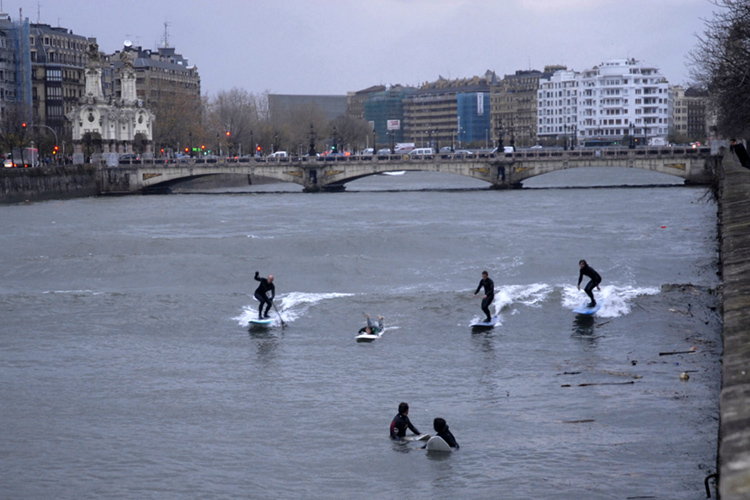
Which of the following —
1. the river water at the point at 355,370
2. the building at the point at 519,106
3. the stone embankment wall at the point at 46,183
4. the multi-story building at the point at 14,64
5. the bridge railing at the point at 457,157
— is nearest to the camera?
the river water at the point at 355,370

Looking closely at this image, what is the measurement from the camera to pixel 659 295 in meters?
26.6

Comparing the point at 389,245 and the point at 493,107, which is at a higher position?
the point at 493,107

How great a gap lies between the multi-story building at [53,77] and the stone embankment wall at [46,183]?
2406cm

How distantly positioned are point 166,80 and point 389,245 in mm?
99033

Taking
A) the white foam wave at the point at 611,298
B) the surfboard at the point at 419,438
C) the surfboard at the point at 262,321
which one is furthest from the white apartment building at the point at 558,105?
the surfboard at the point at 419,438

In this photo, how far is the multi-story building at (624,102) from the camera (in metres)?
155

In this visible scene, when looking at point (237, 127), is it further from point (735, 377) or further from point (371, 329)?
point (735, 377)

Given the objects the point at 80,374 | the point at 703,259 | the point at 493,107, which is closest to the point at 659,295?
the point at 703,259

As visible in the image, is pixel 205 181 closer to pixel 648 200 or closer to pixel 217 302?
pixel 648 200

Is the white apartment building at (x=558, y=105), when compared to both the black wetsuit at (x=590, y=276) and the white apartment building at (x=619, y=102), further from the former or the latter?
the black wetsuit at (x=590, y=276)

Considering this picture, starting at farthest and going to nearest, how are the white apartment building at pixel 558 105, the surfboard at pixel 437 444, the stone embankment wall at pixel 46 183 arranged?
the white apartment building at pixel 558 105 < the stone embankment wall at pixel 46 183 < the surfboard at pixel 437 444

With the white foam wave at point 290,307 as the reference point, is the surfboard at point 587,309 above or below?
above

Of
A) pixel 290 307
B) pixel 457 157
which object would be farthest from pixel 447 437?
pixel 457 157

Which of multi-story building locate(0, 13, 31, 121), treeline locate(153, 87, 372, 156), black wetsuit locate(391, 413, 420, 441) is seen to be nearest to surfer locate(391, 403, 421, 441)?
black wetsuit locate(391, 413, 420, 441)
